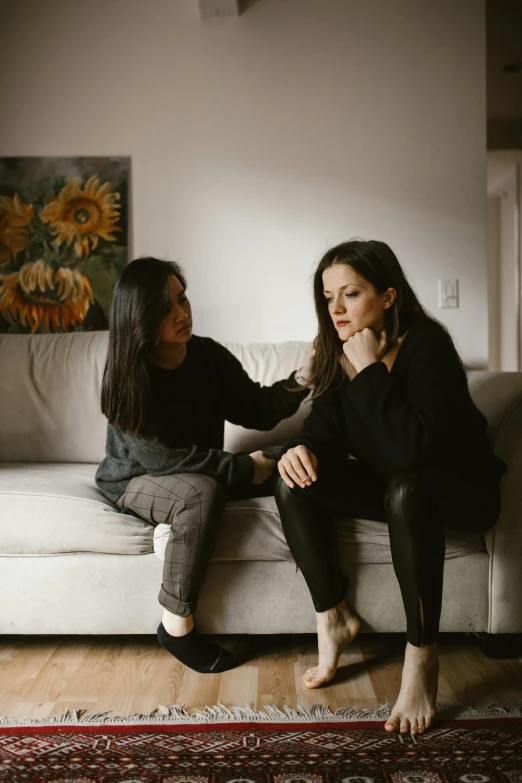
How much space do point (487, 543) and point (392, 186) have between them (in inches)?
63.9

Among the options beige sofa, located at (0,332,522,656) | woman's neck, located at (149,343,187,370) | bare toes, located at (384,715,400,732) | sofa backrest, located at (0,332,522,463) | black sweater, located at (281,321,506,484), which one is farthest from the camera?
sofa backrest, located at (0,332,522,463)

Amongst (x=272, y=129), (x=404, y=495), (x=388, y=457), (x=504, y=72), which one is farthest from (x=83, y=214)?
(x=504, y=72)

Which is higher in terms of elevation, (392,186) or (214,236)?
(392,186)

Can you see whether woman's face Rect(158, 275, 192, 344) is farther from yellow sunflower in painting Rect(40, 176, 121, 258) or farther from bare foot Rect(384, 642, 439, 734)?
yellow sunflower in painting Rect(40, 176, 121, 258)

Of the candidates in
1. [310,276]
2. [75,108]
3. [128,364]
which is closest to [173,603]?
[128,364]

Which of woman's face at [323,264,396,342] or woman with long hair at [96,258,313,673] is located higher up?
woman's face at [323,264,396,342]

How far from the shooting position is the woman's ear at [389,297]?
5.43 ft

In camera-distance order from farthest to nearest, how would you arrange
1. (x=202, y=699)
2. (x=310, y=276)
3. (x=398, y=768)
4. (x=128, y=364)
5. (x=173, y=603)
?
(x=310, y=276) < (x=128, y=364) < (x=173, y=603) < (x=202, y=699) < (x=398, y=768)

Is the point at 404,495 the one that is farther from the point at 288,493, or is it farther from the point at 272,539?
the point at 272,539

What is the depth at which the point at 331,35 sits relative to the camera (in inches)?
111

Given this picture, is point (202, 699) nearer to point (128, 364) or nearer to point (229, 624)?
point (229, 624)

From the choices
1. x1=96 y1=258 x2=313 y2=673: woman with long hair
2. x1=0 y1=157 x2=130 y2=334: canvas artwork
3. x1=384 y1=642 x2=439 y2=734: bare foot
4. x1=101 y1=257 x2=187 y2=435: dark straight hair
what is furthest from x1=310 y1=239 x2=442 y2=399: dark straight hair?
x1=0 y1=157 x2=130 y2=334: canvas artwork

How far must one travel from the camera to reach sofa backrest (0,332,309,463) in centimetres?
240

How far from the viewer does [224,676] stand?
166 centimetres
